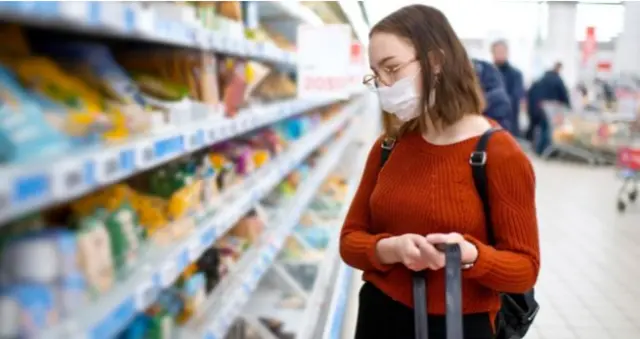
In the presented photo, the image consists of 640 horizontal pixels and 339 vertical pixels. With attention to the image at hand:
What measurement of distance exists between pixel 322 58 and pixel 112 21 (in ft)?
7.18

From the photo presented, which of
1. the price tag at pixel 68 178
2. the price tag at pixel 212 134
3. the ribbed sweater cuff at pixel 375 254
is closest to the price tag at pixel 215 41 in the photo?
the price tag at pixel 212 134

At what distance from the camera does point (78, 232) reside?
4.14 ft

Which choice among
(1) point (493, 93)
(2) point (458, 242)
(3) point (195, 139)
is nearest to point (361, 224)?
(2) point (458, 242)

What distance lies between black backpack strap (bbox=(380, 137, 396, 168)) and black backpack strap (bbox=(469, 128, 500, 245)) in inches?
9.9

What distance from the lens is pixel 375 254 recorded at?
1.62 metres

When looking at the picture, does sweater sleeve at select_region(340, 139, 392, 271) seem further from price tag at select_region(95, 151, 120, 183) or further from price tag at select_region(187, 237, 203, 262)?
price tag at select_region(95, 151, 120, 183)

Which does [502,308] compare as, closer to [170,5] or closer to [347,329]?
[170,5]

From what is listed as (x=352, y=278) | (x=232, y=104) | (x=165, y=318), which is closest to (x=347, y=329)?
(x=352, y=278)

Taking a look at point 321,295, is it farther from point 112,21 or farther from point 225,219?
point 112,21

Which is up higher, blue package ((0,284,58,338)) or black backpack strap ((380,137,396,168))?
black backpack strap ((380,137,396,168))

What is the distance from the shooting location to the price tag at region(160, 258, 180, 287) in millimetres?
1461

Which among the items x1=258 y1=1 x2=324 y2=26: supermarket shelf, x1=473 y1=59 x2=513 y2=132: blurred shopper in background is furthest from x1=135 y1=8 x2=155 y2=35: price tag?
x1=473 y1=59 x2=513 y2=132: blurred shopper in background

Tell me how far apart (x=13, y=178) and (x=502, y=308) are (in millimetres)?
1391

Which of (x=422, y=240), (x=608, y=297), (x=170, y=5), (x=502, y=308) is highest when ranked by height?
(x=170, y=5)
